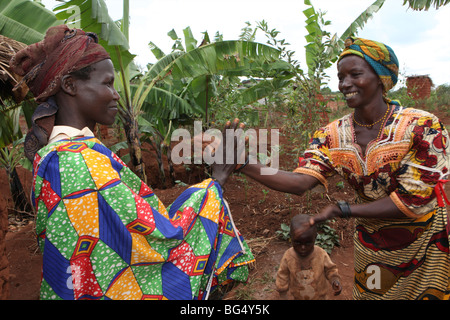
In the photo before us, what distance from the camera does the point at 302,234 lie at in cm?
174

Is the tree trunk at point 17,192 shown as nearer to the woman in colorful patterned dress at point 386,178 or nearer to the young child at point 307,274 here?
the young child at point 307,274

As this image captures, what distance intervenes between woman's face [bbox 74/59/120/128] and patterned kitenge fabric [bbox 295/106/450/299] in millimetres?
1261

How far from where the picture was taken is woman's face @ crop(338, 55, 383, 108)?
5.88 ft

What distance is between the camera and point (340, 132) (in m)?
2.00

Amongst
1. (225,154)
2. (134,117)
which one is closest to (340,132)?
(225,154)

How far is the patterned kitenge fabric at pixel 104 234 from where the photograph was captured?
52.8 inches

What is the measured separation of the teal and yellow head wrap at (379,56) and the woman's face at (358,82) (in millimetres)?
Answer: 29

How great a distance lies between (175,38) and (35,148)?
5685mm

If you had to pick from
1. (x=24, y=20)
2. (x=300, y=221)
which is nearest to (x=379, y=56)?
(x=300, y=221)

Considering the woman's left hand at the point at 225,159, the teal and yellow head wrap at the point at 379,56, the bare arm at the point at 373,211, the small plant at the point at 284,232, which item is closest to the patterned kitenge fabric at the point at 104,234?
the woman's left hand at the point at 225,159

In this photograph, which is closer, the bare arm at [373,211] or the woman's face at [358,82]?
the bare arm at [373,211]

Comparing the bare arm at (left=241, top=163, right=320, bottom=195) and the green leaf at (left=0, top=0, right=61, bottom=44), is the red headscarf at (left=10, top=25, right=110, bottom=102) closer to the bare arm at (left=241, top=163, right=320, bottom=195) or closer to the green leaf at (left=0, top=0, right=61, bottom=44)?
the bare arm at (left=241, top=163, right=320, bottom=195)

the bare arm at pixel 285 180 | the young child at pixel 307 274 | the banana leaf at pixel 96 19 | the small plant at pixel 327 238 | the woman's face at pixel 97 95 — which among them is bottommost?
the small plant at pixel 327 238

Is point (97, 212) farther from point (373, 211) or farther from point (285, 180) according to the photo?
point (373, 211)
